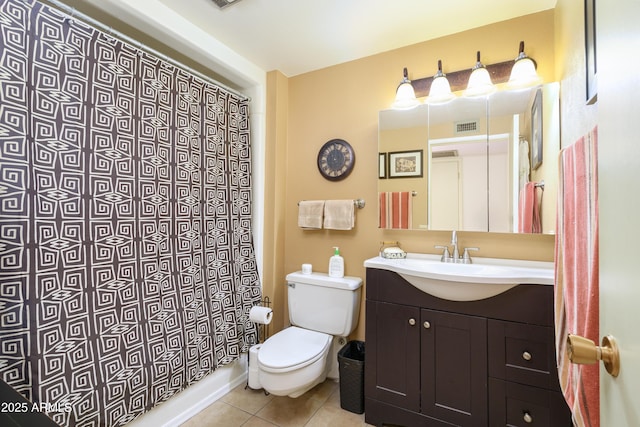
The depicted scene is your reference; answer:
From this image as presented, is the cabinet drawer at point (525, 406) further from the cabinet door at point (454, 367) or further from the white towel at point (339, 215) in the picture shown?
the white towel at point (339, 215)

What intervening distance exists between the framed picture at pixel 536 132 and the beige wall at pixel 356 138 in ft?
0.59

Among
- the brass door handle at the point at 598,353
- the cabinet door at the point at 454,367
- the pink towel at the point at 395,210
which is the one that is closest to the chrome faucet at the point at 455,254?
the pink towel at the point at 395,210

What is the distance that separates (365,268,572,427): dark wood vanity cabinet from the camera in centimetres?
135

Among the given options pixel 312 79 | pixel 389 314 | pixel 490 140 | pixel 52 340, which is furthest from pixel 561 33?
pixel 52 340

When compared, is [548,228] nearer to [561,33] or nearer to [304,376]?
[561,33]

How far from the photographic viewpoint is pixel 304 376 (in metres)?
1.68

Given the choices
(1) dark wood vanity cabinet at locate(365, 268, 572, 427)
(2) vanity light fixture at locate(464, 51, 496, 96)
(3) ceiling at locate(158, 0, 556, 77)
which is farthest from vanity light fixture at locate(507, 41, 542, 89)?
(1) dark wood vanity cabinet at locate(365, 268, 572, 427)

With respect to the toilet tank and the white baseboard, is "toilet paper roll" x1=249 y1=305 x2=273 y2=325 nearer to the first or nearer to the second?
the toilet tank

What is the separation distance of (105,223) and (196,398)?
1208 millimetres

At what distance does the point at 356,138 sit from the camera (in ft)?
7.25

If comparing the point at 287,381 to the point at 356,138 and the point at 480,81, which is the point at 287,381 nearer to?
the point at 356,138

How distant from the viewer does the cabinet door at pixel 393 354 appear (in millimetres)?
1603

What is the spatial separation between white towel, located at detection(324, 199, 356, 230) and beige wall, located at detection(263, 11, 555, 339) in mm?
96

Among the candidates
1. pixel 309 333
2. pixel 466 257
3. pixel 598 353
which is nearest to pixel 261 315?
pixel 309 333
